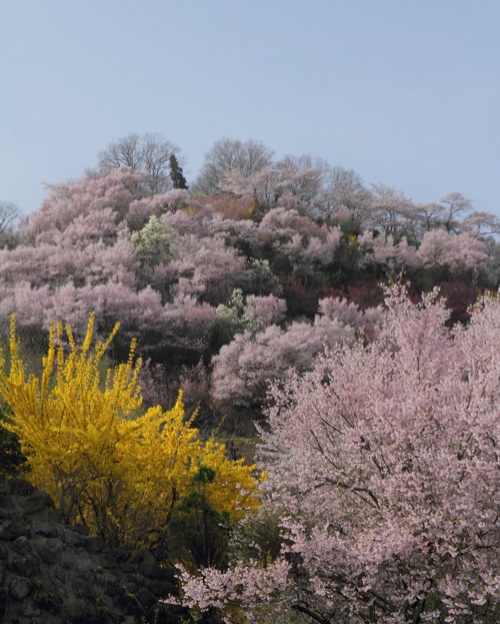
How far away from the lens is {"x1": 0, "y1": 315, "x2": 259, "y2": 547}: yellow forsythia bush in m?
5.41

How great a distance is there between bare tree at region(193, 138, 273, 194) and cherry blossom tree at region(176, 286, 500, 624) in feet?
141

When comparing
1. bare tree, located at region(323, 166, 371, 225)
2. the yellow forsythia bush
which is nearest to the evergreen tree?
bare tree, located at region(323, 166, 371, 225)

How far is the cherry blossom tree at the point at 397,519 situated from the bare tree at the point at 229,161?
141ft

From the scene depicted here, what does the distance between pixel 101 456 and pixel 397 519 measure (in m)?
2.68

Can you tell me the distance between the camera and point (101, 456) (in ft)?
17.9

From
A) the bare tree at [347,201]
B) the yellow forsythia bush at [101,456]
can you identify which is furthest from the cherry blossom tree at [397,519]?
the bare tree at [347,201]

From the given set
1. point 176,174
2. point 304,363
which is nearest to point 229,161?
point 176,174

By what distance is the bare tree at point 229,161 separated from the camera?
4706 centimetres

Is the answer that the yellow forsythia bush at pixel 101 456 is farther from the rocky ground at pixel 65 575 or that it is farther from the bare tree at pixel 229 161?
the bare tree at pixel 229 161

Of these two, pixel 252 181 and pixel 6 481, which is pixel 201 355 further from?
pixel 252 181

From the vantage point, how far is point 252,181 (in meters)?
35.7

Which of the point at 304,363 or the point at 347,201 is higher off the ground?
the point at 347,201

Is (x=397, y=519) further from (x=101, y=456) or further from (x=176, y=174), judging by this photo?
(x=176, y=174)

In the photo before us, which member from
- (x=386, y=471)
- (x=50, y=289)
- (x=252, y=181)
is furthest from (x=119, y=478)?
(x=252, y=181)
